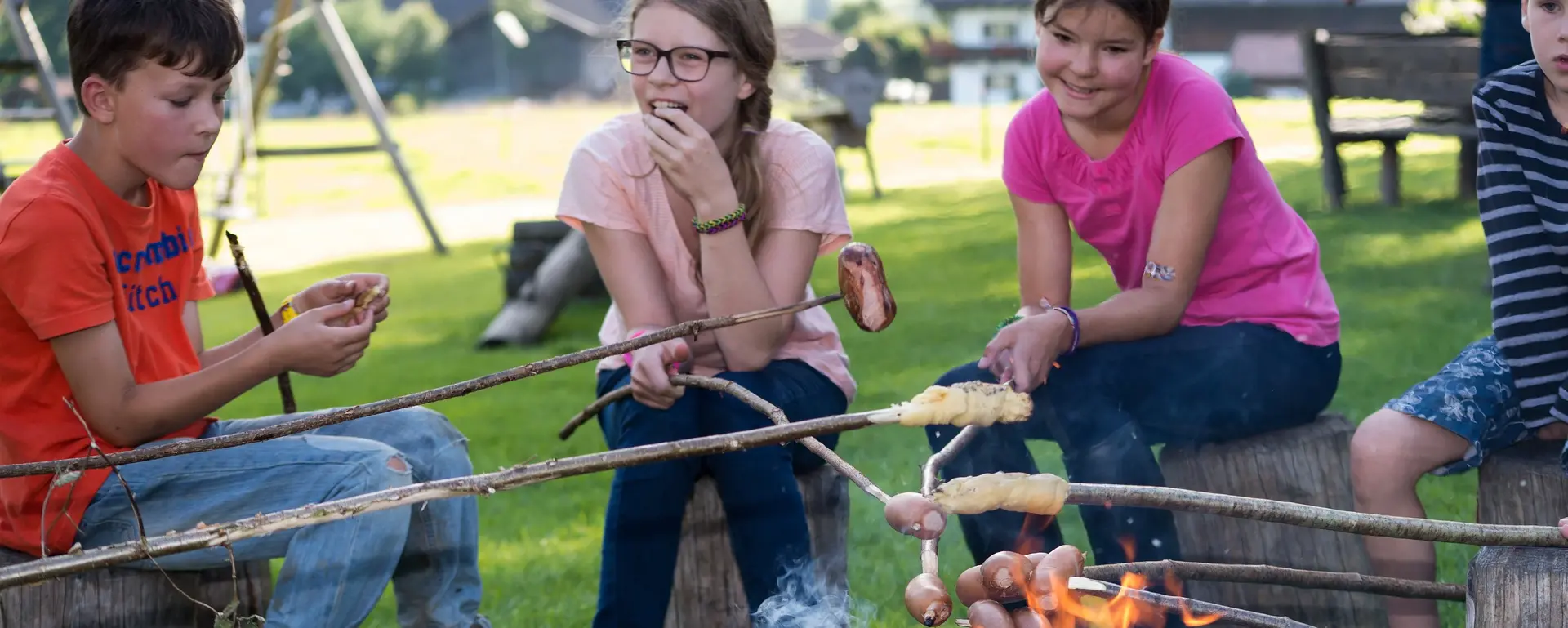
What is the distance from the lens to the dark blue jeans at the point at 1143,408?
2652 mm

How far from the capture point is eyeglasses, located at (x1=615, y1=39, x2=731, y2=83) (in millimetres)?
2885

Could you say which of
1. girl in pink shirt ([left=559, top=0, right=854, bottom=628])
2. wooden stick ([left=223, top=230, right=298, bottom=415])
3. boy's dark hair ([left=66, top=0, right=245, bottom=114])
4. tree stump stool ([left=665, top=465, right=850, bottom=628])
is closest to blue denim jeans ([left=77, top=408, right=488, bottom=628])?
wooden stick ([left=223, top=230, right=298, bottom=415])

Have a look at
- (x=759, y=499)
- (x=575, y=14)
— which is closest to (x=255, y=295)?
(x=759, y=499)

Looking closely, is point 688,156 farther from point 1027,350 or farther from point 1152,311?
point 1152,311

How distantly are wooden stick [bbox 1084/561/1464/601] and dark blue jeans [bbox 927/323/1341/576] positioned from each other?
0.47m

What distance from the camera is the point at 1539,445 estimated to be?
2588 mm

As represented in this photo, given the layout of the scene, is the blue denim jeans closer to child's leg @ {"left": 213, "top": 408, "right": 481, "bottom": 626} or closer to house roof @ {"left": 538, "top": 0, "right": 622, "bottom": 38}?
child's leg @ {"left": 213, "top": 408, "right": 481, "bottom": 626}

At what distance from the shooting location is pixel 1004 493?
1649 millimetres

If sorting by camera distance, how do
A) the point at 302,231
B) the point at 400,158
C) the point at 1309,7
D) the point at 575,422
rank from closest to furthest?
the point at 575,422 → the point at 400,158 → the point at 302,231 → the point at 1309,7

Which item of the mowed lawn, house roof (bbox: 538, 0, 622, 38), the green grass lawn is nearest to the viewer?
the green grass lawn

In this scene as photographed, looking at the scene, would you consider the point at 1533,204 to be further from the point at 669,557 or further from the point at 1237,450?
the point at 669,557

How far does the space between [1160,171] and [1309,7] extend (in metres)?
43.1

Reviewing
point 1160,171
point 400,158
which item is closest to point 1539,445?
point 1160,171

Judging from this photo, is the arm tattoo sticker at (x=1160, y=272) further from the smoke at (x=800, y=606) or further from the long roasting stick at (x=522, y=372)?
the smoke at (x=800, y=606)
